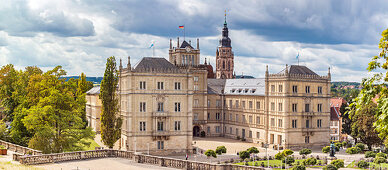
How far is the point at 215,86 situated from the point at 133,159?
61.6m

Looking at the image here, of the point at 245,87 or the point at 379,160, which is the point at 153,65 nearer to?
the point at 245,87

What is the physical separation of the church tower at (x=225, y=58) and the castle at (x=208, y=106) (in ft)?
172

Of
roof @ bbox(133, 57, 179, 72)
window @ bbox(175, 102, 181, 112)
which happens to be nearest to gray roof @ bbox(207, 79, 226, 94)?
roof @ bbox(133, 57, 179, 72)

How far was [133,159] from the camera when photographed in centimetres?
4316

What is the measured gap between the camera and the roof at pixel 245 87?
9000 centimetres

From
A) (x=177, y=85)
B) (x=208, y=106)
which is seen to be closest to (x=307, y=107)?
(x=208, y=106)

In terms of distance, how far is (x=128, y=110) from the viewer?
6756 cm

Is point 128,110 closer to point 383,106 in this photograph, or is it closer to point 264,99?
point 264,99

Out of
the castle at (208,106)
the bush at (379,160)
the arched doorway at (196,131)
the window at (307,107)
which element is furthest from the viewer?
the arched doorway at (196,131)

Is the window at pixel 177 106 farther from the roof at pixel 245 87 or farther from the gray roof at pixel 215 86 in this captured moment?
the gray roof at pixel 215 86

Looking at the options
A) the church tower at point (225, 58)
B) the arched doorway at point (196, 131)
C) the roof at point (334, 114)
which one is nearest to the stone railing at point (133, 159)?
the arched doorway at point (196, 131)

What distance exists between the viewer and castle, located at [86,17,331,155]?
68.6 metres

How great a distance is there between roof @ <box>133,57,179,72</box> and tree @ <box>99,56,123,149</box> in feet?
13.8

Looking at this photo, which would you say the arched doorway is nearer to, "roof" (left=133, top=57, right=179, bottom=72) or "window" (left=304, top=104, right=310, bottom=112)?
"window" (left=304, top=104, right=310, bottom=112)
